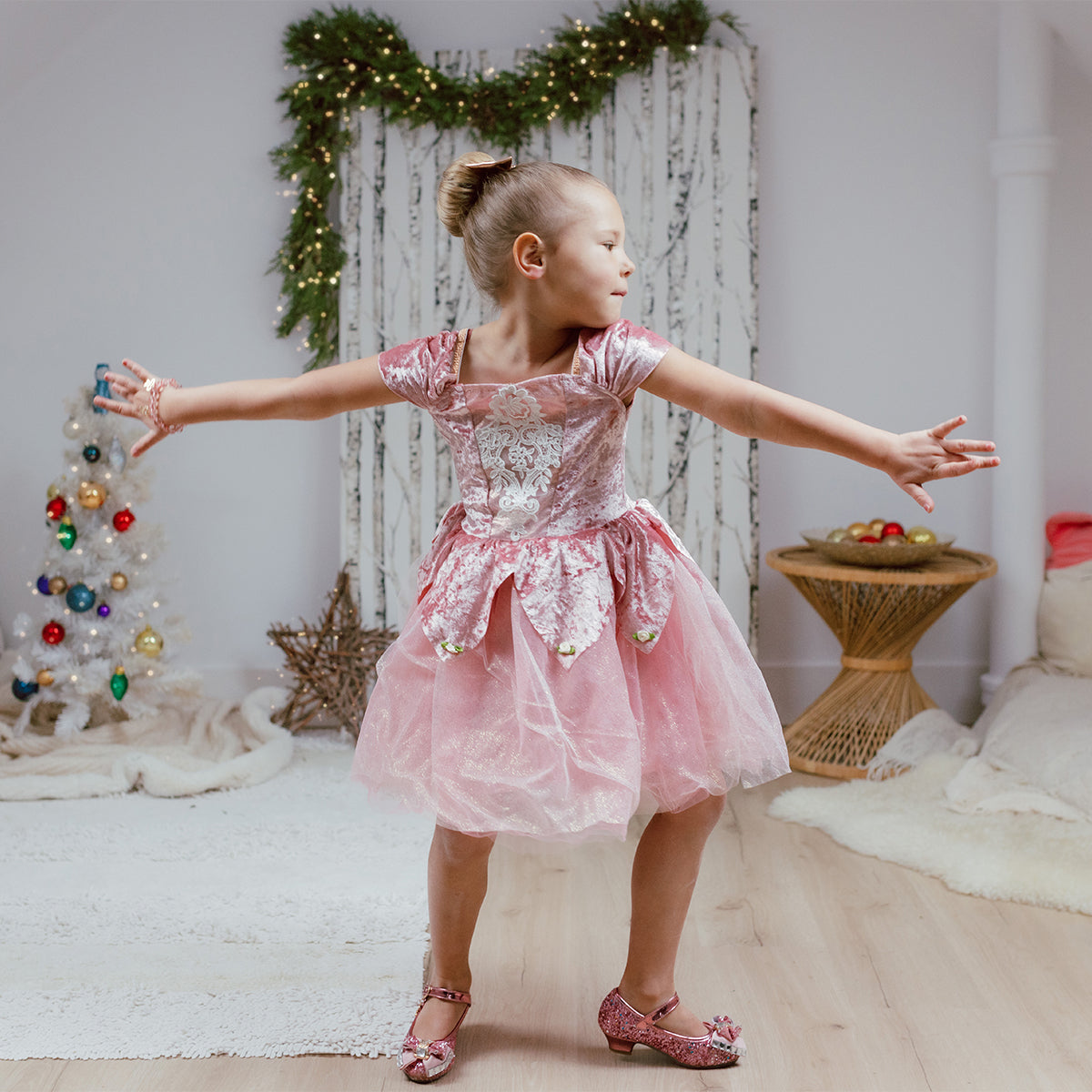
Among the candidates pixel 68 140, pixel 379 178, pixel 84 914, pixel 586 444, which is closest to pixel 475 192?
pixel 586 444

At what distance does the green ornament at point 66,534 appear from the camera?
2809 mm

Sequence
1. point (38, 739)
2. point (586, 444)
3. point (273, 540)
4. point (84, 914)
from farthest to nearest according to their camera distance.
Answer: point (273, 540), point (38, 739), point (84, 914), point (586, 444)

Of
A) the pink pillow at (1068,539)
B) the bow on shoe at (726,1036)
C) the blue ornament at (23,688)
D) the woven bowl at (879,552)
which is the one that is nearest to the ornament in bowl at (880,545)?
the woven bowl at (879,552)

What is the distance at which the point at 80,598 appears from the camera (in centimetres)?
280

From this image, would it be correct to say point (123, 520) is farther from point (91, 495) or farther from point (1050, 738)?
point (1050, 738)

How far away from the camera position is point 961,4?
3.06m

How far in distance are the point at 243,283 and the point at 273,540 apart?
0.72 m

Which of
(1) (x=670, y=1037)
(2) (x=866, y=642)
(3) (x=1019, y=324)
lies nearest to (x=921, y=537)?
(2) (x=866, y=642)

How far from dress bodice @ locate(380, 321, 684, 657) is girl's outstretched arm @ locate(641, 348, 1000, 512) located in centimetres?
5

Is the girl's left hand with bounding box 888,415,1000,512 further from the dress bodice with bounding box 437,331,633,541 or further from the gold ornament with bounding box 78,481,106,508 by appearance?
the gold ornament with bounding box 78,481,106,508

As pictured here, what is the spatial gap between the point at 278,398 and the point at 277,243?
71.7 inches

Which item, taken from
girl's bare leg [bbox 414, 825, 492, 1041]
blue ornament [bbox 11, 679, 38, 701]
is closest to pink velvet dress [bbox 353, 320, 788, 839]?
girl's bare leg [bbox 414, 825, 492, 1041]

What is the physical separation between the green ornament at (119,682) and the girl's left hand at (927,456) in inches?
85.1

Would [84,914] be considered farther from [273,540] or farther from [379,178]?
[379,178]
